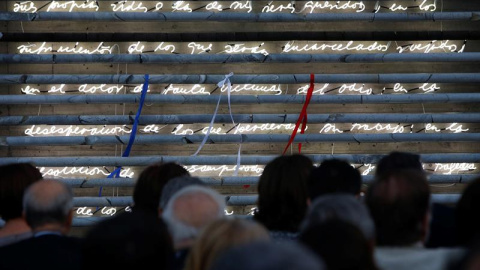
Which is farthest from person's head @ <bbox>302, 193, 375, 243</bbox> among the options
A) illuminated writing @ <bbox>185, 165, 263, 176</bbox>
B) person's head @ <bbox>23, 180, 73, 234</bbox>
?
illuminated writing @ <bbox>185, 165, 263, 176</bbox>

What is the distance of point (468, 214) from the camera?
2.96m

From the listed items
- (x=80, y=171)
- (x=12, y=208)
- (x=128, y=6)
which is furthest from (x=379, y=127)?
(x=12, y=208)

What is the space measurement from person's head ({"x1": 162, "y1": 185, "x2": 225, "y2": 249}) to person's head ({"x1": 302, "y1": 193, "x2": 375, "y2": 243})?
492 millimetres

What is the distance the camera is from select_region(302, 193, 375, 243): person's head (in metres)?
2.55

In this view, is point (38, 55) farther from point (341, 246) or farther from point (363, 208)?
point (341, 246)

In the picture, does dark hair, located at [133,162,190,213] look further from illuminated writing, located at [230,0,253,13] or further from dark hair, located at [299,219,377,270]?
illuminated writing, located at [230,0,253,13]

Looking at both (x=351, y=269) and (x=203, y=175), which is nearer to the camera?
(x=351, y=269)

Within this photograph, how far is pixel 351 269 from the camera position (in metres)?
2.09

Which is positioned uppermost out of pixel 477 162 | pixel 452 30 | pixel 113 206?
pixel 452 30

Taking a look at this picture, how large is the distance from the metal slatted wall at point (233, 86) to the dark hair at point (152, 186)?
2771mm

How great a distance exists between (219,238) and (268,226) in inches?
55.8

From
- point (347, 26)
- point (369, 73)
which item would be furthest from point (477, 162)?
point (347, 26)

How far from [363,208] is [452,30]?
5.18 m

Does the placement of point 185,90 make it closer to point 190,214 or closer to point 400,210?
point 190,214
